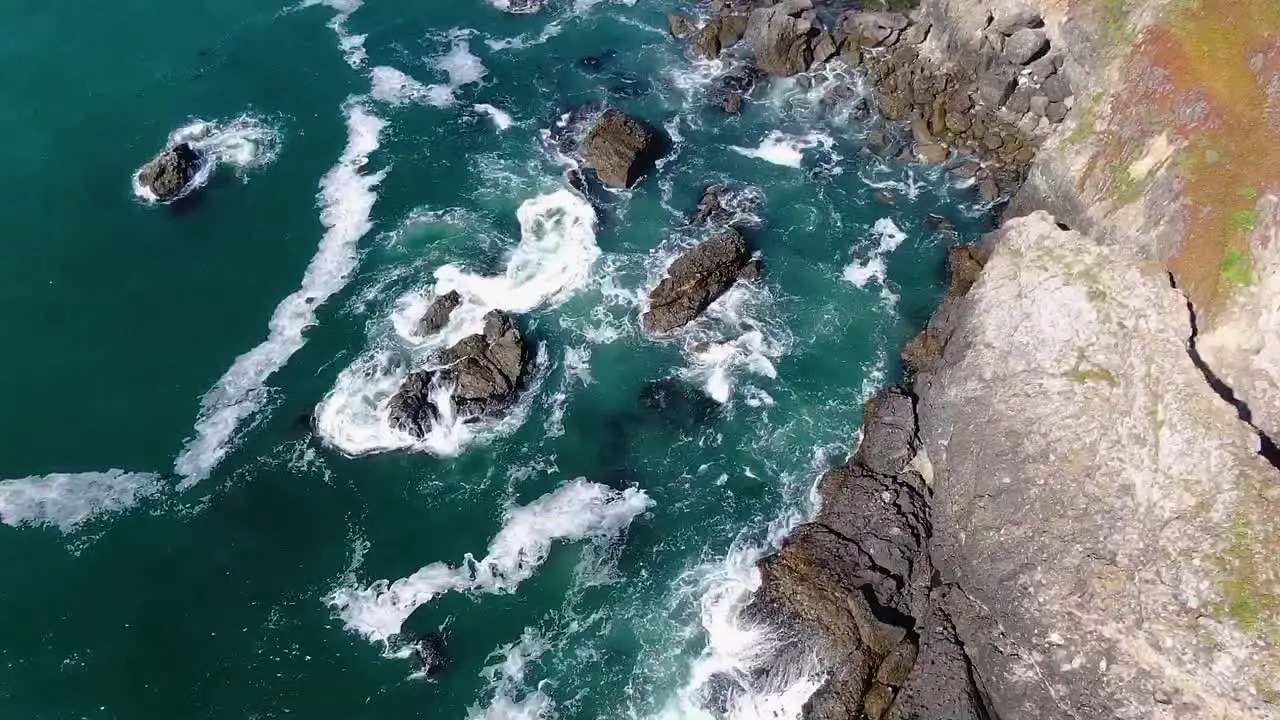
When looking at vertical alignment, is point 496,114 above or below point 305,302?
above

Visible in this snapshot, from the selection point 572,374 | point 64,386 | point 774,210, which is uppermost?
point 774,210

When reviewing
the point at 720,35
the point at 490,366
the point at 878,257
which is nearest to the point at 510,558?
the point at 490,366

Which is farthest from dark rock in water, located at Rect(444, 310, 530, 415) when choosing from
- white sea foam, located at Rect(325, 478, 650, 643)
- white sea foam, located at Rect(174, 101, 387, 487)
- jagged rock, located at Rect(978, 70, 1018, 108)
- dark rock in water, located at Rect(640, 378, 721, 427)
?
jagged rock, located at Rect(978, 70, 1018, 108)

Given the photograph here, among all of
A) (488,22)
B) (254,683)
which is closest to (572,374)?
(254,683)

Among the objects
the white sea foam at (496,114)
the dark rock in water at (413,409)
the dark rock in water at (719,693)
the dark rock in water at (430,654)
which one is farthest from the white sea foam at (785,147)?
the dark rock in water at (430,654)

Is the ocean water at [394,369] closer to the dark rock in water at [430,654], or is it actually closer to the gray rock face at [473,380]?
the dark rock in water at [430,654]

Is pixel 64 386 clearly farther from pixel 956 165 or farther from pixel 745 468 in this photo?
pixel 956 165

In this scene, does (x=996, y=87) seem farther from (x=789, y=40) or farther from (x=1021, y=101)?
(x=789, y=40)
